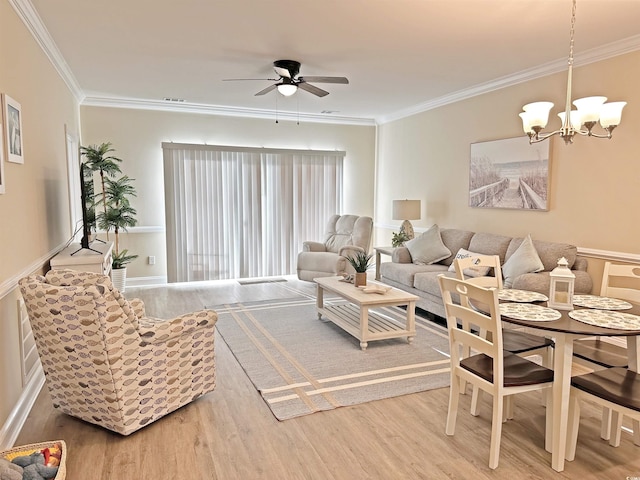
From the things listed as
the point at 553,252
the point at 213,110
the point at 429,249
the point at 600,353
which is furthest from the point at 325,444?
the point at 213,110

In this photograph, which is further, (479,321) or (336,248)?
(336,248)

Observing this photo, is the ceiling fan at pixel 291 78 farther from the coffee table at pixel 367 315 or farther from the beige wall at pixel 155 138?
the beige wall at pixel 155 138

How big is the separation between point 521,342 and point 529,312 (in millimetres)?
500

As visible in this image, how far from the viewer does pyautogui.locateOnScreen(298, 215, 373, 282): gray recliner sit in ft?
20.3

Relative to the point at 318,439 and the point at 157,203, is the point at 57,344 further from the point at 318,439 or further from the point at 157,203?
the point at 157,203

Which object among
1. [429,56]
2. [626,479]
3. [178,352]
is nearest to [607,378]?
[626,479]

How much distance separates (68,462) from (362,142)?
6521mm

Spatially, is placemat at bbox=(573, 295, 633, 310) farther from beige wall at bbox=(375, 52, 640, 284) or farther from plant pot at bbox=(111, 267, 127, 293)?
plant pot at bbox=(111, 267, 127, 293)

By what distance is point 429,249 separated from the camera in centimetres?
550

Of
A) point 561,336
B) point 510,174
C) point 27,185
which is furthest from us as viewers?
point 510,174

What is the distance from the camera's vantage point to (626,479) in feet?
7.19

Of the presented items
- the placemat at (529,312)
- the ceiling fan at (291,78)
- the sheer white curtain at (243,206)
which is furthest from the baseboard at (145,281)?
the placemat at (529,312)

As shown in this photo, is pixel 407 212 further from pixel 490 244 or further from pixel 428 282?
pixel 428 282

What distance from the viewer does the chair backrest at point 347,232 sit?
6.54 m
